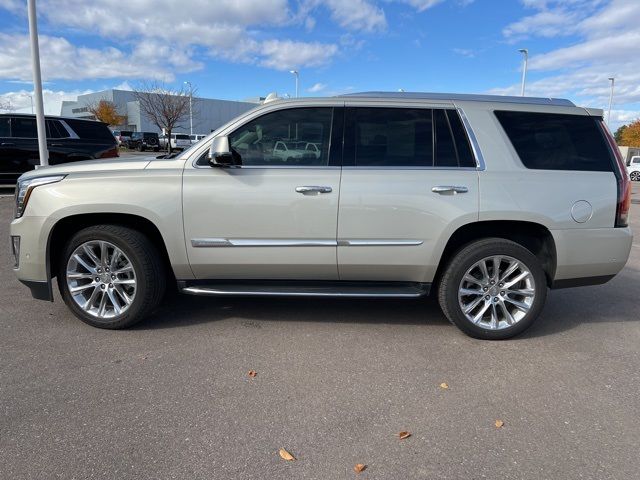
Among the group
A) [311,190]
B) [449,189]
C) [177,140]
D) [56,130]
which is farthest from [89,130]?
[177,140]

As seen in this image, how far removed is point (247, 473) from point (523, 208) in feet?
9.27

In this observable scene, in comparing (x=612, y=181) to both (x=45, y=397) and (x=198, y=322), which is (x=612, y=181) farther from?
(x=45, y=397)

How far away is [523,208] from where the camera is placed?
3.81 metres

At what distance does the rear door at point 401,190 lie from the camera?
3.80 m

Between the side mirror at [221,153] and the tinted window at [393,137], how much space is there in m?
1.02

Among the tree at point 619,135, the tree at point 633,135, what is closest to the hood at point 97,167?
the tree at point 633,135

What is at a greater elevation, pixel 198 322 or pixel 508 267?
pixel 508 267

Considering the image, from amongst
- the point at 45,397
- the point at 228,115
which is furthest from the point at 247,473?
the point at 228,115

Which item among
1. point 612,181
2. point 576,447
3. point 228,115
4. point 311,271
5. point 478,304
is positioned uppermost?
point 228,115

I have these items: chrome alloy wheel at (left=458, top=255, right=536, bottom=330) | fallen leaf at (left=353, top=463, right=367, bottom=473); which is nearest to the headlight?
fallen leaf at (left=353, top=463, right=367, bottom=473)

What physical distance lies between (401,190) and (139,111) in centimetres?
6486

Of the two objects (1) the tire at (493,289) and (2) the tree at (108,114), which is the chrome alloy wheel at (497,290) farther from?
(2) the tree at (108,114)

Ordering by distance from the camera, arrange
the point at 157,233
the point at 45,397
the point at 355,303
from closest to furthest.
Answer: the point at 45,397, the point at 157,233, the point at 355,303

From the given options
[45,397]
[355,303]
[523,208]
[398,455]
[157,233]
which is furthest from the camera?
[355,303]
